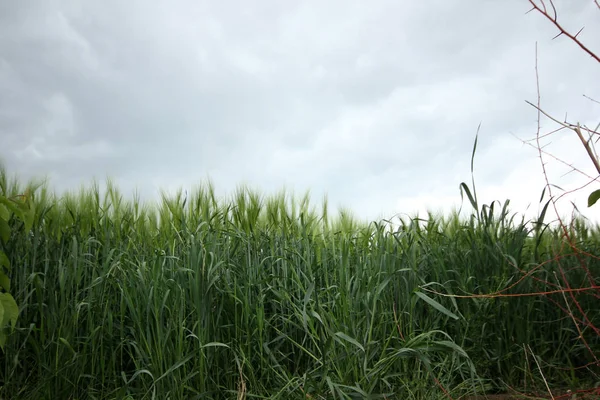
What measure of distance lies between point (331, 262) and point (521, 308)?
0.87 metres

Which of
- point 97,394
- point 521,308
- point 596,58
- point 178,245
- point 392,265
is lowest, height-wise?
point 97,394

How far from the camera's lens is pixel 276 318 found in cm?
208

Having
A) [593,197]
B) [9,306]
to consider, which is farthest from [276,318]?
[593,197]

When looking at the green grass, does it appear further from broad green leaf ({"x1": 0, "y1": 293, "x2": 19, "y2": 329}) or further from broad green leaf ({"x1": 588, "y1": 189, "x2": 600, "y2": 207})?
broad green leaf ({"x1": 588, "y1": 189, "x2": 600, "y2": 207})

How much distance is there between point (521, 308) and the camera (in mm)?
2209

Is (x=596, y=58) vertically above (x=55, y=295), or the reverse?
(x=596, y=58)

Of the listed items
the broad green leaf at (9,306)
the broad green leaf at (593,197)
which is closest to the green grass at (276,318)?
the broad green leaf at (9,306)

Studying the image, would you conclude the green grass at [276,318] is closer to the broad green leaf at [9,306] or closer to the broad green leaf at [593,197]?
the broad green leaf at [9,306]

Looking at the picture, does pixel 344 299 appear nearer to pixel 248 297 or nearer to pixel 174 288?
pixel 248 297

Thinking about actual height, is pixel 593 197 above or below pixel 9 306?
above

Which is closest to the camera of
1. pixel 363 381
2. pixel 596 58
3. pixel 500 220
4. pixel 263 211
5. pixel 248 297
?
pixel 596 58

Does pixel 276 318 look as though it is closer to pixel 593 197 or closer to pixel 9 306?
pixel 9 306

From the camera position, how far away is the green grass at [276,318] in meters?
1.79

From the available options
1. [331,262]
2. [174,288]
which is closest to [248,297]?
[174,288]
